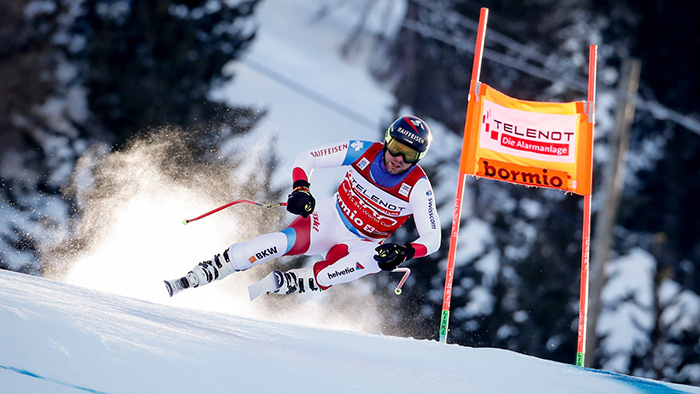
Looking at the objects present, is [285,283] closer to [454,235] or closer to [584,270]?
[454,235]

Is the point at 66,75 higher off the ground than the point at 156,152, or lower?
higher

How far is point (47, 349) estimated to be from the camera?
→ 451 centimetres

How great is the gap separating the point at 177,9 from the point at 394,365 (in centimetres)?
1576

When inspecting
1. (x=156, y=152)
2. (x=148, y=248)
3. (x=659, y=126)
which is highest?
(x=659, y=126)

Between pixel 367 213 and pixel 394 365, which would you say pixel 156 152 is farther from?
pixel 394 365

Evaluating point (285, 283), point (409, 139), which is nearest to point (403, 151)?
point (409, 139)

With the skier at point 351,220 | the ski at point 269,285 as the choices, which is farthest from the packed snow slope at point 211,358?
the skier at point 351,220

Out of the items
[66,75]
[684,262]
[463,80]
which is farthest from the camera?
[463,80]

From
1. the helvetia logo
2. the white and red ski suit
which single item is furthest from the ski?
the helvetia logo

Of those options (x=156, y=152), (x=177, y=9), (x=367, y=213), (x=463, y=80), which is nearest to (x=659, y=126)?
(x=463, y=80)

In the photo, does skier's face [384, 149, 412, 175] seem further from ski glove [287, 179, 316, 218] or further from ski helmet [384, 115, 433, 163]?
ski glove [287, 179, 316, 218]

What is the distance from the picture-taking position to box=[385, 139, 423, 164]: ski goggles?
722 centimetres

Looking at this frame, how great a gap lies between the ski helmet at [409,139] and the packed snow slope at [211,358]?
137 centimetres

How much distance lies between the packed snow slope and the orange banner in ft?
5.25
